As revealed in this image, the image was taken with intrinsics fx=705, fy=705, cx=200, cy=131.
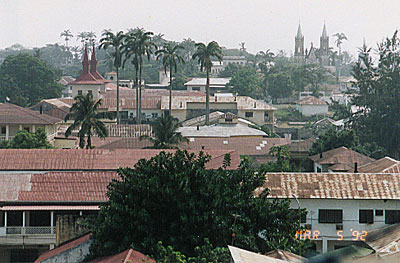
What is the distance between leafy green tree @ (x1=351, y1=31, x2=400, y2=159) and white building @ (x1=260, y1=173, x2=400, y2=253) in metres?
27.8

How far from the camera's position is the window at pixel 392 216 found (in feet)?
80.7

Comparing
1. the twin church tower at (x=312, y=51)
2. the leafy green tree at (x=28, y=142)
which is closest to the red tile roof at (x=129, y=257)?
the leafy green tree at (x=28, y=142)

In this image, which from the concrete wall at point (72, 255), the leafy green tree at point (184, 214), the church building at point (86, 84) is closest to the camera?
the leafy green tree at point (184, 214)

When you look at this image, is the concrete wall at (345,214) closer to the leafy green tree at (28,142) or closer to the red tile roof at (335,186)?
the red tile roof at (335,186)

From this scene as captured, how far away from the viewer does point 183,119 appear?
66.1 metres

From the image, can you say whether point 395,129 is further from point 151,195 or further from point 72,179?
point 151,195

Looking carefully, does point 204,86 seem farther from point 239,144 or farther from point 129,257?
point 129,257

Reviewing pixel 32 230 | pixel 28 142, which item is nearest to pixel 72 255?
pixel 32 230

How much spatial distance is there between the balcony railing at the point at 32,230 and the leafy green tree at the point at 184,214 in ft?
17.2

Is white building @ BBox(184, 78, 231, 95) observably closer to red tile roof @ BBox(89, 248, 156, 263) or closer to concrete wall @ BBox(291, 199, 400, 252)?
concrete wall @ BBox(291, 199, 400, 252)

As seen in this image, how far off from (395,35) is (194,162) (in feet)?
142

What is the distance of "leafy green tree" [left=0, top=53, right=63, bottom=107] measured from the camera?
7969 centimetres

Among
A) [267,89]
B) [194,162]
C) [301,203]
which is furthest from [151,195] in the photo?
[267,89]

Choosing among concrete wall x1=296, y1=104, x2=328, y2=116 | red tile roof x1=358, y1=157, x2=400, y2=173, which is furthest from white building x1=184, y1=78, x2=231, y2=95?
red tile roof x1=358, y1=157, x2=400, y2=173
